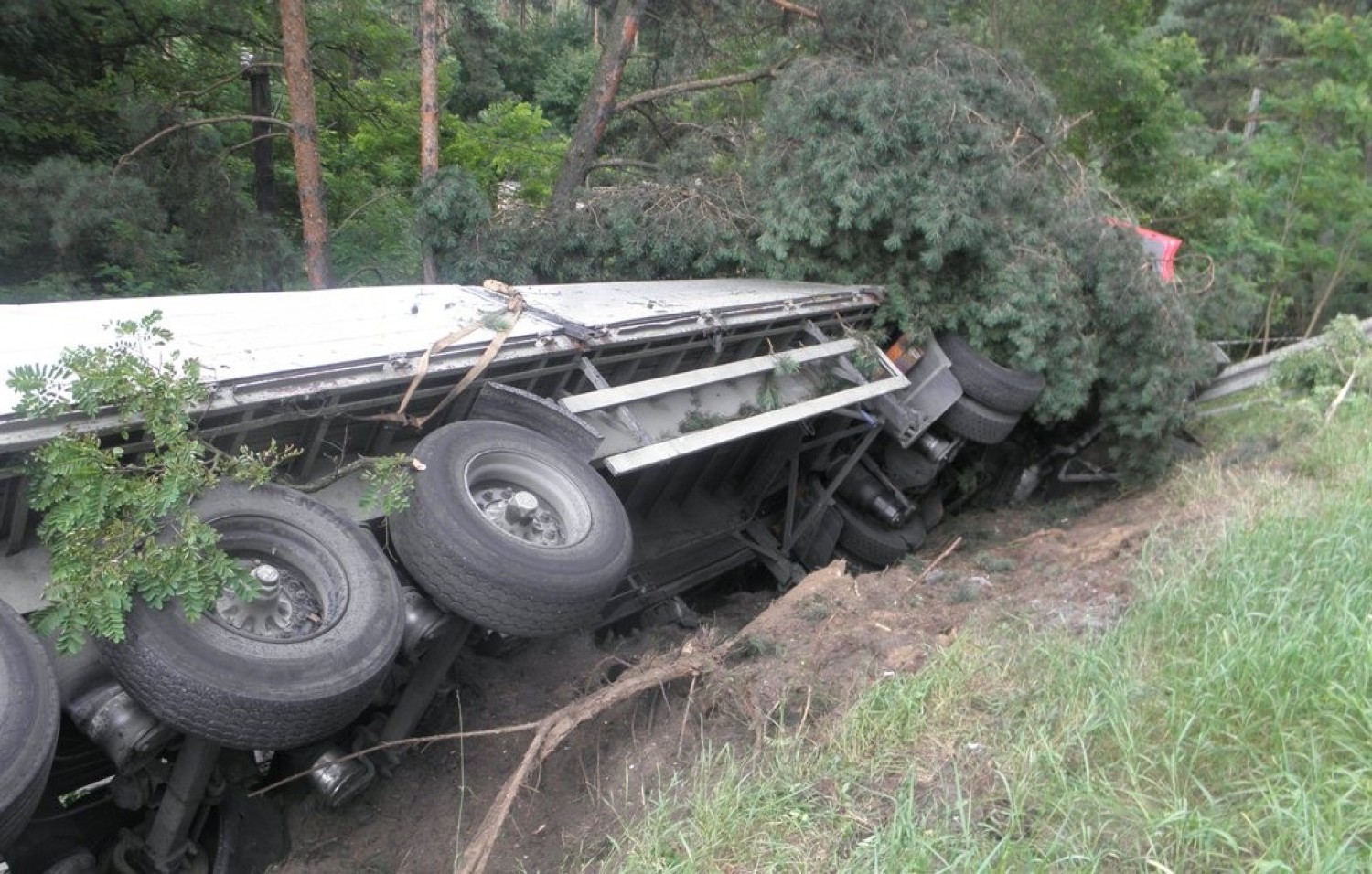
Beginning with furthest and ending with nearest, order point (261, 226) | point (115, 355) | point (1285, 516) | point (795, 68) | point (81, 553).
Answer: point (261, 226) → point (795, 68) → point (1285, 516) → point (115, 355) → point (81, 553)

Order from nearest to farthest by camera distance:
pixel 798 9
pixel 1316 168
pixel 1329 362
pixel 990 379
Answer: pixel 990 379 < pixel 1329 362 < pixel 798 9 < pixel 1316 168

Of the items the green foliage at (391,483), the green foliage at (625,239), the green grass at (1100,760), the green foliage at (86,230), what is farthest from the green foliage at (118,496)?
the green foliage at (86,230)

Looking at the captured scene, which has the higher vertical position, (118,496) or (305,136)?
(118,496)

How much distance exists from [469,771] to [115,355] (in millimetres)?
2408

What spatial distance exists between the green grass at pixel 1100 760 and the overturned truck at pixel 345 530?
1177mm

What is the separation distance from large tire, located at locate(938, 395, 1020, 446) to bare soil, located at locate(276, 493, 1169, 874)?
178cm

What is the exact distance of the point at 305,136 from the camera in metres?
9.62

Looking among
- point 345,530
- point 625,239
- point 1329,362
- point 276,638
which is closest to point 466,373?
point 345,530

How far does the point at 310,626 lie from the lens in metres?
3.76

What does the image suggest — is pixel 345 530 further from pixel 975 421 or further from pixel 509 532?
pixel 975 421

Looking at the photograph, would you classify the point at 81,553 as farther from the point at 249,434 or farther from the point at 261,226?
the point at 261,226

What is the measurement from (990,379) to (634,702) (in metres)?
4.44

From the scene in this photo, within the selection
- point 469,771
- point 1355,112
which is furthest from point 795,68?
point 1355,112

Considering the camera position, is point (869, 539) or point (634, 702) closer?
point (634, 702)
